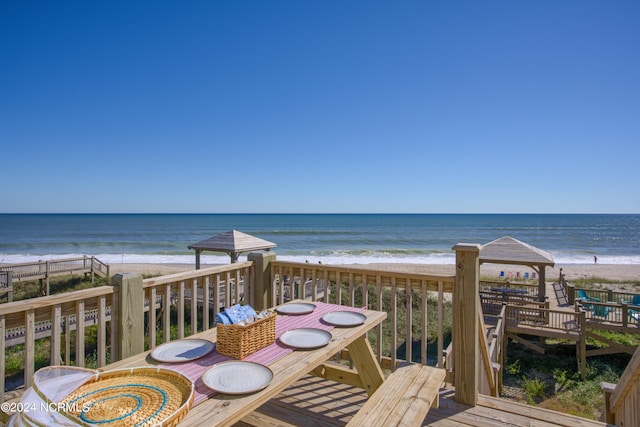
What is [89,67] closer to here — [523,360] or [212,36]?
[212,36]

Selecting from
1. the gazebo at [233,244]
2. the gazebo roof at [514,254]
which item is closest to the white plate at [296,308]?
the gazebo at [233,244]

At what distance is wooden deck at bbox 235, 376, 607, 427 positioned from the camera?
2.39 m

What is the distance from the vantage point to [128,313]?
235cm

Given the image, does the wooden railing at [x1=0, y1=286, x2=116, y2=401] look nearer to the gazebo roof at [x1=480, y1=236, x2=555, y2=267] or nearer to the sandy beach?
the gazebo roof at [x1=480, y1=236, x2=555, y2=267]

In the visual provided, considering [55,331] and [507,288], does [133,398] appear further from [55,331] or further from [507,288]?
[507,288]

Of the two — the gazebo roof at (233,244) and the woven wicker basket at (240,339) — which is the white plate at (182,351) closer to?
the woven wicker basket at (240,339)

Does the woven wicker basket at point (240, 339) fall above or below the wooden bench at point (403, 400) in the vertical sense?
above

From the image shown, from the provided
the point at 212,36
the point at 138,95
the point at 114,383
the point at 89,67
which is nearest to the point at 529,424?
the point at 114,383

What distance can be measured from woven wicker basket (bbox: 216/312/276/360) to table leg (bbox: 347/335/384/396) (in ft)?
3.44

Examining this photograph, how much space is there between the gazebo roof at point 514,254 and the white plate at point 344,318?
25.8 ft

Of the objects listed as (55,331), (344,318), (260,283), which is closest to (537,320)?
(260,283)

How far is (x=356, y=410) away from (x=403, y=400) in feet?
3.54

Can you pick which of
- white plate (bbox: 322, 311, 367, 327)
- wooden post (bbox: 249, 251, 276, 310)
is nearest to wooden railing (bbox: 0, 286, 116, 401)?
wooden post (bbox: 249, 251, 276, 310)

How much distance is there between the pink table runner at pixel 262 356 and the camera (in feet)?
4.57
